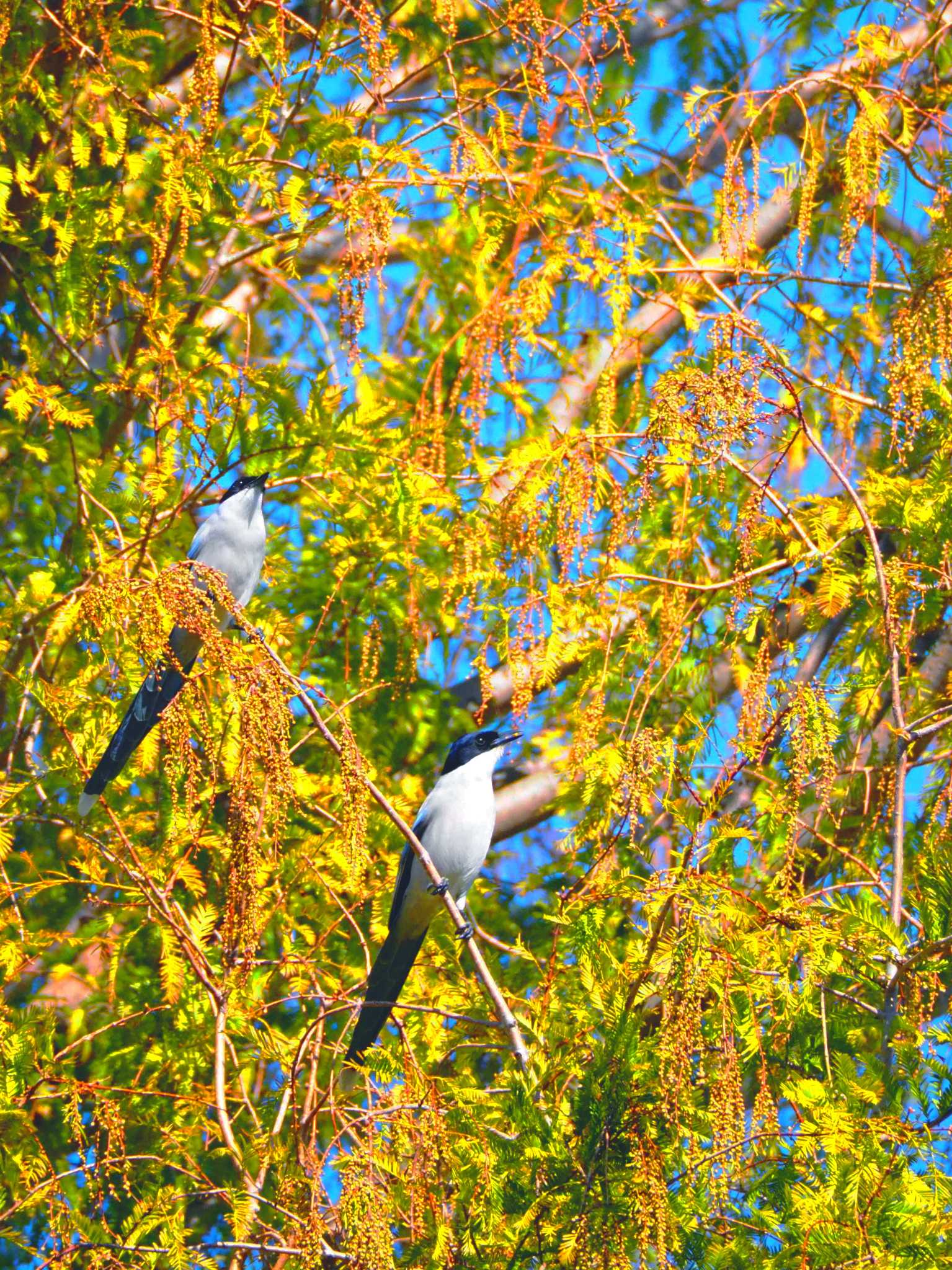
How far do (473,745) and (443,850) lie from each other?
411mm

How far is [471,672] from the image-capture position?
6.37 meters

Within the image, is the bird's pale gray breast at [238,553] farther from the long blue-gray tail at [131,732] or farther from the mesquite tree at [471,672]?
the long blue-gray tail at [131,732]

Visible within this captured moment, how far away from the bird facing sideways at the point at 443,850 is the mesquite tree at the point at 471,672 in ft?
0.35

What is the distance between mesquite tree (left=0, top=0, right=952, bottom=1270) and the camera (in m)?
3.05

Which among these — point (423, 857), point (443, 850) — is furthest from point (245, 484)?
point (423, 857)

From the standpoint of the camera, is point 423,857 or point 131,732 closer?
point 423,857

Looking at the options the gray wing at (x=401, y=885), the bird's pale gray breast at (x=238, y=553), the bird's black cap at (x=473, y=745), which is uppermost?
the bird's pale gray breast at (x=238, y=553)

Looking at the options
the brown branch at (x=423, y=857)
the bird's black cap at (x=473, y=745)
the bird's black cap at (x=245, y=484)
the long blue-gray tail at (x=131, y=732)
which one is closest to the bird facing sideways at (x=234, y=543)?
the bird's black cap at (x=245, y=484)

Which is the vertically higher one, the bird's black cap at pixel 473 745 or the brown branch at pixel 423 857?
the bird's black cap at pixel 473 745

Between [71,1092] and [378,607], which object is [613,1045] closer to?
[71,1092]

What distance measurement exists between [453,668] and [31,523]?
6.36ft

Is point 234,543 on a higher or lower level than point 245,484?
lower

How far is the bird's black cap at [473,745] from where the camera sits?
5371 millimetres

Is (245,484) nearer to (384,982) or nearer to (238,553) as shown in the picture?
(238,553)
